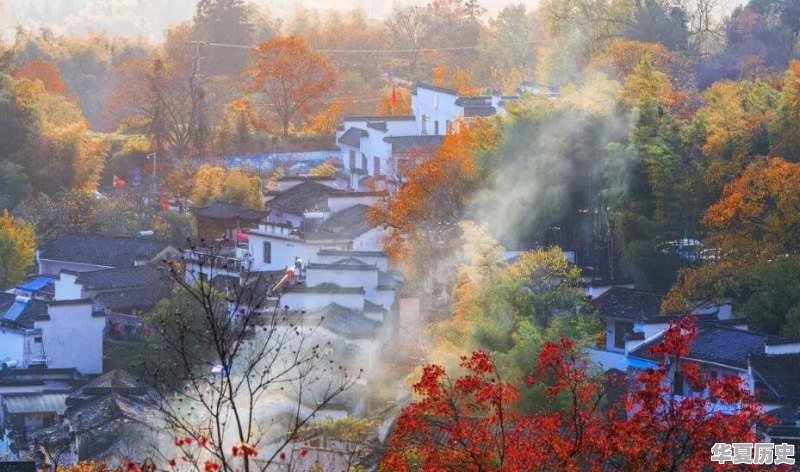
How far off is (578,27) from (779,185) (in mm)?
11531

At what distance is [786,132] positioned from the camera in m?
14.6

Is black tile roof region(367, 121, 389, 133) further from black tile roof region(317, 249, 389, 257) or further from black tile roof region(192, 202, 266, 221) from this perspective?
black tile roof region(317, 249, 389, 257)

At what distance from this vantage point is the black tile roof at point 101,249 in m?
18.7

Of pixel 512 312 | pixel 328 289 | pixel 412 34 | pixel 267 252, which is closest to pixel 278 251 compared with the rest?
pixel 267 252

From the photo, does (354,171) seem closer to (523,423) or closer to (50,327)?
(50,327)

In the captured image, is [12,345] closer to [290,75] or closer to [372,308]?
[372,308]

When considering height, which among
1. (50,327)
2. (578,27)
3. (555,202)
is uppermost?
(578,27)

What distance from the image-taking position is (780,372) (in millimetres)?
10875

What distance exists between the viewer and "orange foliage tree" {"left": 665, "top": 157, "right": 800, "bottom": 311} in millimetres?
13477

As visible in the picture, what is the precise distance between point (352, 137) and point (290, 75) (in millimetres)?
4012

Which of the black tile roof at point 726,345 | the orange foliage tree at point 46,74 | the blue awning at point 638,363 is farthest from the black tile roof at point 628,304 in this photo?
the orange foliage tree at point 46,74

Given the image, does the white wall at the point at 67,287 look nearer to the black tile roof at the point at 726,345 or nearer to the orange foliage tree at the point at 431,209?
the orange foliage tree at the point at 431,209

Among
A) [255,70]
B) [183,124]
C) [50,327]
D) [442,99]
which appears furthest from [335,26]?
[50,327]

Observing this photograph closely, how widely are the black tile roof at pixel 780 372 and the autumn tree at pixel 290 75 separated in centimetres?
1652
